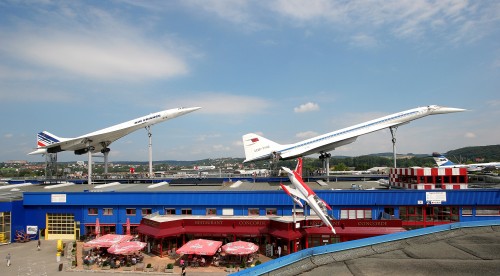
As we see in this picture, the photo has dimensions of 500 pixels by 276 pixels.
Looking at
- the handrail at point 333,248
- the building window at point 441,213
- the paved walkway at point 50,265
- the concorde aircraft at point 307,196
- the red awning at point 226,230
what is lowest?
the paved walkway at point 50,265

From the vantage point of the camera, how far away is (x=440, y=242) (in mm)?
18672

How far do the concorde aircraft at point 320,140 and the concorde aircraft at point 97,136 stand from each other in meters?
17.0

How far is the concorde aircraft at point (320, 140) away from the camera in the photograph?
55.9 meters

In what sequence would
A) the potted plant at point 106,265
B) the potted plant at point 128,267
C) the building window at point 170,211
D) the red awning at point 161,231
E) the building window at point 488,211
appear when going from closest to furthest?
the potted plant at point 128,267 < the potted plant at point 106,265 < the red awning at point 161,231 < the building window at point 488,211 < the building window at point 170,211

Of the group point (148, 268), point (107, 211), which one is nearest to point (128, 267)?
A: point (148, 268)

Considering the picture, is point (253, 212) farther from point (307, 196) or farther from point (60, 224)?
point (60, 224)

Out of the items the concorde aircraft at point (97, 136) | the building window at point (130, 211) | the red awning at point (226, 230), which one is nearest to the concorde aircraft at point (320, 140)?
the concorde aircraft at point (97, 136)

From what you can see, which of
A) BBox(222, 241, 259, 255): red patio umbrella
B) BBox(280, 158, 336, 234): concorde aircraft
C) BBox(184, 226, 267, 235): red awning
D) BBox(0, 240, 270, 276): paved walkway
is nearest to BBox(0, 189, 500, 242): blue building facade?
BBox(0, 240, 270, 276): paved walkway

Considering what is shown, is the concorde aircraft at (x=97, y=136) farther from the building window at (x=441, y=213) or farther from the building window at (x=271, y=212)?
the building window at (x=441, y=213)

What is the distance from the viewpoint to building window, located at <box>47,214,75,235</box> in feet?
125

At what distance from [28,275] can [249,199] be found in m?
19.5

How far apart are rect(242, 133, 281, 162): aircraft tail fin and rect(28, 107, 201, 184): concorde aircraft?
619 inches

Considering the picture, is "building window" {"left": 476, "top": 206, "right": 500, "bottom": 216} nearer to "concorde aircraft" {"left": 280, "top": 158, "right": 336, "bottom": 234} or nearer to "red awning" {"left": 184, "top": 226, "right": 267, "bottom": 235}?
"concorde aircraft" {"left": 280, "top": 158, "right": 336, "bottom": 234}

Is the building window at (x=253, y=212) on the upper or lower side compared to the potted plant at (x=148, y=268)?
upper
